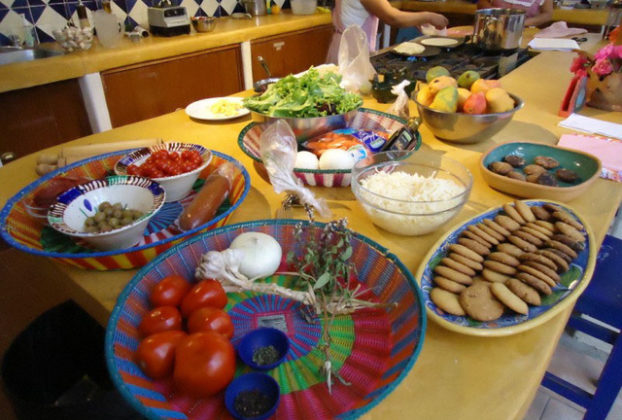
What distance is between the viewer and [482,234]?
2.91 feet

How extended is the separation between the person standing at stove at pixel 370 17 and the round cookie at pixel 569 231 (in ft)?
6.89

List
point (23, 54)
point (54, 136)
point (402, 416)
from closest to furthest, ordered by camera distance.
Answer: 1. point (402, 416)
2. point (54, 136)
3. point (23, 54)

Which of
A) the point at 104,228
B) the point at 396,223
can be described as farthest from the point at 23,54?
the point at 396,223

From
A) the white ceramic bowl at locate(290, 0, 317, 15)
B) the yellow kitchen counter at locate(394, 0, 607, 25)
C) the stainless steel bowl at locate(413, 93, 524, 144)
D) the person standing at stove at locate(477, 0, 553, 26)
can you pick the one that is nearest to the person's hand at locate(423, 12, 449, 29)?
the person standing at stove at locate(477, 0, 553, 26)

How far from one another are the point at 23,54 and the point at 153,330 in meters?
2.81

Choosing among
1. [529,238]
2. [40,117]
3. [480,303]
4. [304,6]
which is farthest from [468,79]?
[304,6]

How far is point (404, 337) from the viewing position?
66cm

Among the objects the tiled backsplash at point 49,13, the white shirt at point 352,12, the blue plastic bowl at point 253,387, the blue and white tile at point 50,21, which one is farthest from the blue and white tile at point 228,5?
the blue plastic bowl at point 253,387

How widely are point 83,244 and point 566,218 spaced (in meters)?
1.05

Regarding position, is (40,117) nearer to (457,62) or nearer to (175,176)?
(175,176)

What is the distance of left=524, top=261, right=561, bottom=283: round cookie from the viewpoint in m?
0.77

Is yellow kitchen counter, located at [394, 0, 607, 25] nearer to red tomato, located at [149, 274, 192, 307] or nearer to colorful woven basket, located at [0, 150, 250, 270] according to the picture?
colorful woven basket, located at [0, 150, 250, 270]

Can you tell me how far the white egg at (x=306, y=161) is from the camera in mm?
1132

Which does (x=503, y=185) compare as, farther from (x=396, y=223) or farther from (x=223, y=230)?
(x=223, y=230)
